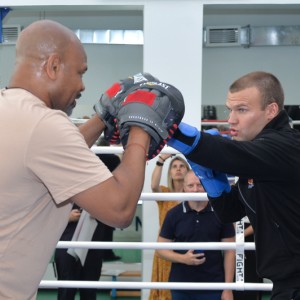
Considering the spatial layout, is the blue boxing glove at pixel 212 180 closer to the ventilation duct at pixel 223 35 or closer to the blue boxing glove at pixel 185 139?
the blue boxing glove at pixel 185 139

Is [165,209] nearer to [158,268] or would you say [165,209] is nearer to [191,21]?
[158,268]

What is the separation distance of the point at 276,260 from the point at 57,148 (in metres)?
0.97

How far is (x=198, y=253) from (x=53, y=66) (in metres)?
2.33

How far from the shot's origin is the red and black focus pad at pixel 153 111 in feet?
5.39

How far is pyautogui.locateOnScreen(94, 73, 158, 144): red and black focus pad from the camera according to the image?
6.09 ft

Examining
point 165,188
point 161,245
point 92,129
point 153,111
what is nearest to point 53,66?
point 153,111

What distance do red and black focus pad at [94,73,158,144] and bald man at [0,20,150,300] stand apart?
0.21 meters

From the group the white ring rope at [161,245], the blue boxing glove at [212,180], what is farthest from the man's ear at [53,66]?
the white ring rope at [161,245]

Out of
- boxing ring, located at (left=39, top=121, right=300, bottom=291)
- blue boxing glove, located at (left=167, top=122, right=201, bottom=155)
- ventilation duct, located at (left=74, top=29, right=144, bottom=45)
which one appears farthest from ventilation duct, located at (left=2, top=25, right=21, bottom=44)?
blue boxing glove, located at (left=167, top=122, right=201, bottom=155)

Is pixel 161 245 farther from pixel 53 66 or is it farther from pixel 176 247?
pixel 53 66

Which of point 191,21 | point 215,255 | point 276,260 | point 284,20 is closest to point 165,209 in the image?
point 215,255

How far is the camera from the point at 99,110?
1986 mm

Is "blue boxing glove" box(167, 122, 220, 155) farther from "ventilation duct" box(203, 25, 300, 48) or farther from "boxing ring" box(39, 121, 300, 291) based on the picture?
"ventilation duct" box(203, 25, 300, 48)

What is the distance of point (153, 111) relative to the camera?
1664 mm
